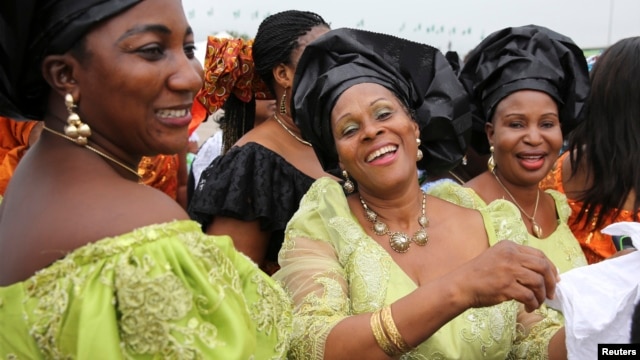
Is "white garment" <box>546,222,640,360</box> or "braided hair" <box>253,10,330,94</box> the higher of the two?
"braided hair" <box>253,10,330,94</box>

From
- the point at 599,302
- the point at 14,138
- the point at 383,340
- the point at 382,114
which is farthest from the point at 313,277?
the point at 14,138

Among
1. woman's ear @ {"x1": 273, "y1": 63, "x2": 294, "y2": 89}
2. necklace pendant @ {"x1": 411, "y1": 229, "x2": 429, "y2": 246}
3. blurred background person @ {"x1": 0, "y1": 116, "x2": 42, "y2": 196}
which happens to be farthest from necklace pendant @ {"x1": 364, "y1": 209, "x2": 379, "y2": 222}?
blurred background person @ {"x1": 0, "y1": 116, "x2": 42, "y2": 196}

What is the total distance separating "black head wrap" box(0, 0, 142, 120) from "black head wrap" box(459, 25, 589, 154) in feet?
6.89

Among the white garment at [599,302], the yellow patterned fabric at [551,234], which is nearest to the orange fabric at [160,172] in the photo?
the yellow patterned fabric at [551,234]

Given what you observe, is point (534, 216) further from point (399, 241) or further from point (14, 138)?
point (14, 138)

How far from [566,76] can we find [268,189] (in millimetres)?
1435

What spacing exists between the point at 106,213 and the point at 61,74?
36 cm

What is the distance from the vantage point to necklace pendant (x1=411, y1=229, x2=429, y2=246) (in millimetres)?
2670

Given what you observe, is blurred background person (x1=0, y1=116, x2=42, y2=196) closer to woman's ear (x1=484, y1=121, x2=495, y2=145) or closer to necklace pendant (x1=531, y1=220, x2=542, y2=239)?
woman's ear (x1=484, y1=121, x2=495, y2=145)

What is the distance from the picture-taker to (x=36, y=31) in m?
1.72

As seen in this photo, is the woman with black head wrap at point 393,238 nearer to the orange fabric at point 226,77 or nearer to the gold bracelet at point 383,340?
the gold bracelet at point 383,340

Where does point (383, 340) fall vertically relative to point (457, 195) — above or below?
below

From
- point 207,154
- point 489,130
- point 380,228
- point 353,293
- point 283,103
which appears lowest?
point 207,154

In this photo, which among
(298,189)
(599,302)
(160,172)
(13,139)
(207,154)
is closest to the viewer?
(599,302)
